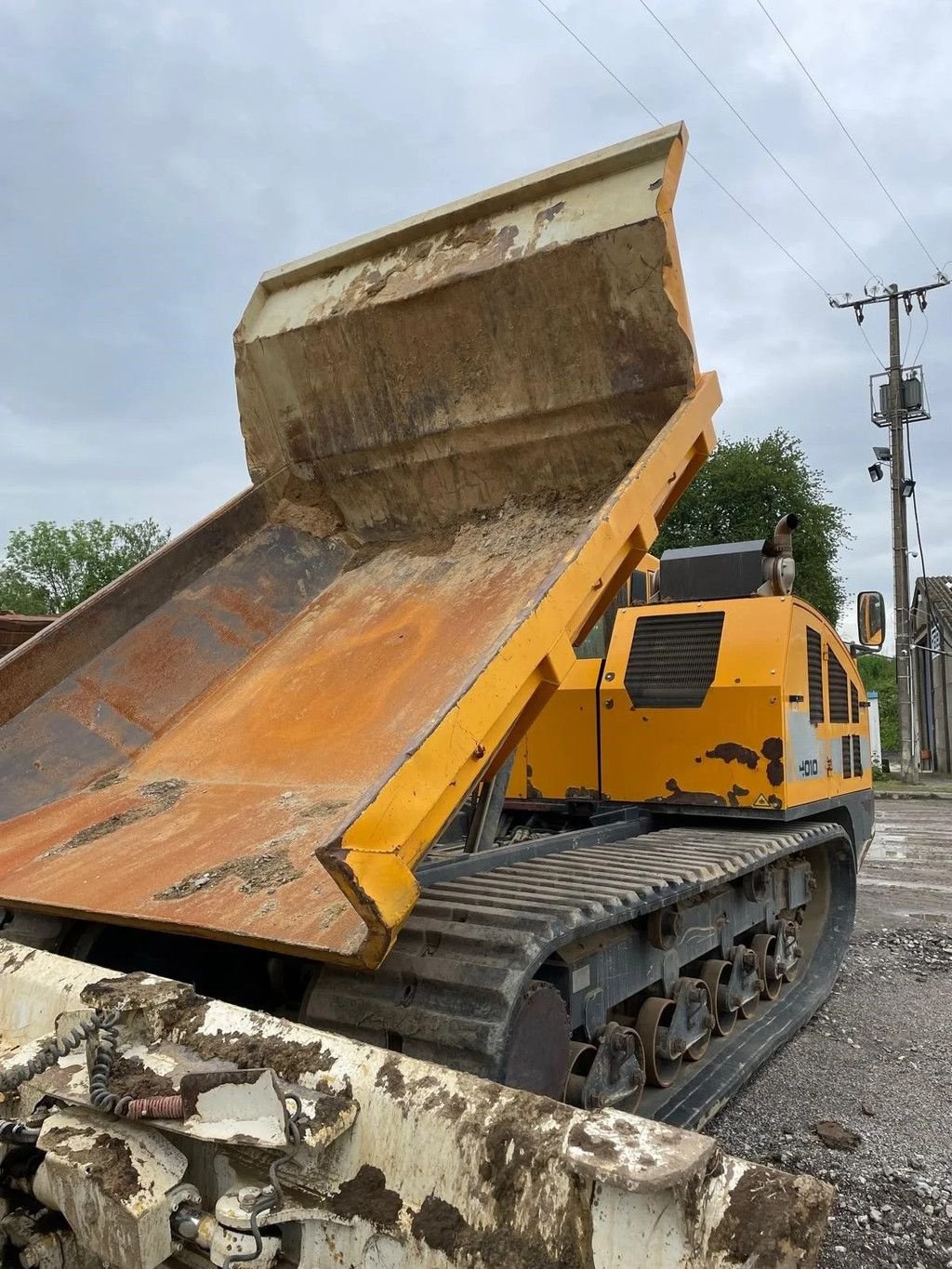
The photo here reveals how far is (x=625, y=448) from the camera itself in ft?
12.8

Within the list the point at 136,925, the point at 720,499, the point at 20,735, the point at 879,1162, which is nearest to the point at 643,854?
the point at 879,1162

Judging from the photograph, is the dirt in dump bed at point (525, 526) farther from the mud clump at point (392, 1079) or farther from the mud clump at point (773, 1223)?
the mud clump at point (773, 1223)

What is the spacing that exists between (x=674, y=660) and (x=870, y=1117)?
225cm

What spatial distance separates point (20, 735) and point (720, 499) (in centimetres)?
2618

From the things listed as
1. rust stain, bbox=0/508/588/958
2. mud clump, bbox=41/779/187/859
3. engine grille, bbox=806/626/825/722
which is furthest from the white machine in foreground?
engine grille, bbox=806/626/825/722

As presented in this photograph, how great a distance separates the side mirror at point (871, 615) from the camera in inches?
240

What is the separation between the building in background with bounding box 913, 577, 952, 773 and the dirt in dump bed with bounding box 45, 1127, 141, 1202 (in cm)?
2440

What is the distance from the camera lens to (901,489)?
21609 mm

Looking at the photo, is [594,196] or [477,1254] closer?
[477,1254]

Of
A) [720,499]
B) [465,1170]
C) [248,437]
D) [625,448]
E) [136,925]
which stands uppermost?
[720,499]

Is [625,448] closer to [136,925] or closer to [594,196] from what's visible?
[594,196]

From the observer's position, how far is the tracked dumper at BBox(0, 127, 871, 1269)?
1.66 m

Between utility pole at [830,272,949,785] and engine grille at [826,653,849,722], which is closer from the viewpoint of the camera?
engine grille at [826,653,849,722]

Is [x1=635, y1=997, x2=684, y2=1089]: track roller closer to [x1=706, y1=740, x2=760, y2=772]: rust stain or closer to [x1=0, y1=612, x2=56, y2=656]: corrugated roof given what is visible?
[x1=706, y1=740, x2=760, y2=772]: rust stain
